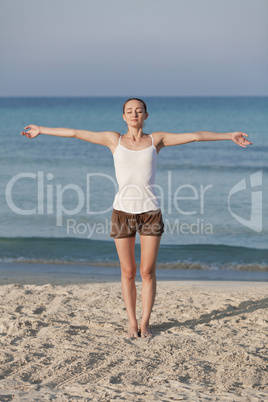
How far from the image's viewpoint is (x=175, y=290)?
630 centimetres

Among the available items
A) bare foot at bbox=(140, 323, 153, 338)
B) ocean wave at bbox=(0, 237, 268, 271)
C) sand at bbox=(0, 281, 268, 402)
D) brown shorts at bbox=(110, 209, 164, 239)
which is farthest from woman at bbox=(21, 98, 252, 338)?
ocean wave at bbox=(0, 237, 268, 271)

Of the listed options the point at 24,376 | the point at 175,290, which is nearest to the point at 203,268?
the point at 175,290

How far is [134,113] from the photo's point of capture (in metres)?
4.22

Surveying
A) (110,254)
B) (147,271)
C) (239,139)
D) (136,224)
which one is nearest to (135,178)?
(136,224)

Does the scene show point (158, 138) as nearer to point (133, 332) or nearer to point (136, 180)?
point (136, 180)

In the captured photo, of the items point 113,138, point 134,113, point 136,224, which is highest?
point 134,113

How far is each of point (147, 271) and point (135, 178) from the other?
0.80 m

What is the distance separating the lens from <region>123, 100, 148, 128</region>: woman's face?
166 inches

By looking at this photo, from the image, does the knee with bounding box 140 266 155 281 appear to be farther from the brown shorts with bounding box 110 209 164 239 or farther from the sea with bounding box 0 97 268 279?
the sea with bounding box 0 97 268 279

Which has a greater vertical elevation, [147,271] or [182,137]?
[182,137]

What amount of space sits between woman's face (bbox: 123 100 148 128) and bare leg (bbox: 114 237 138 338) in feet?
3.11

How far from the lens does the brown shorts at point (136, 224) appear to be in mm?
4207

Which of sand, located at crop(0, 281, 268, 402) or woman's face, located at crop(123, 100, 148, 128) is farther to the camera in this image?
woman's face, located at crop(123, 100, 148, 128)

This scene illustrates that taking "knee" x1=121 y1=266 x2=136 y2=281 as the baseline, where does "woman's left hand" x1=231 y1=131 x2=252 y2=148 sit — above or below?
above
